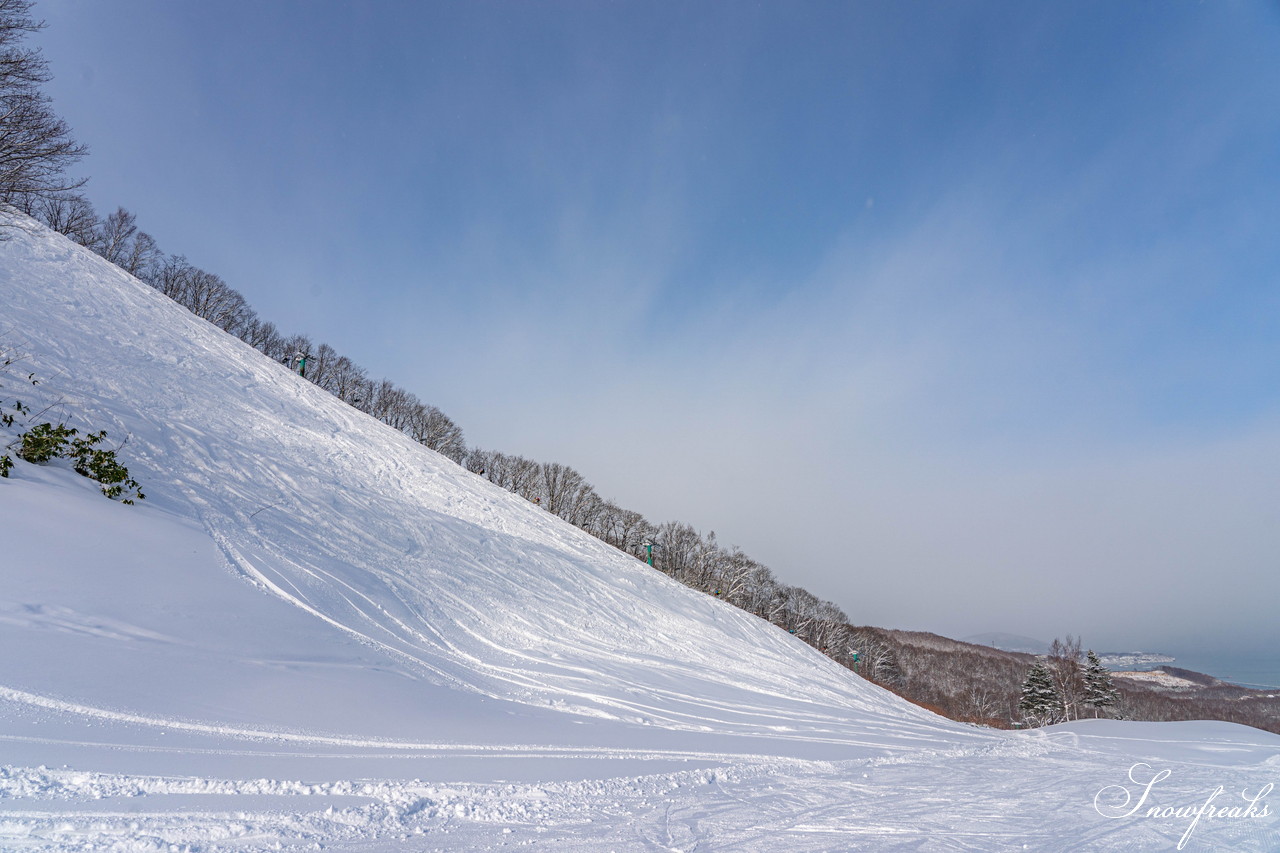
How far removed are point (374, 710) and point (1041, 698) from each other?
55.3 m

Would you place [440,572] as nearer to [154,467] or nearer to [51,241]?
[154,467]

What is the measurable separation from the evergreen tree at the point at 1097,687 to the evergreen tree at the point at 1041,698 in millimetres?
2893

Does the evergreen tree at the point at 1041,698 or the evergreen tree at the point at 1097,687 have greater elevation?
the evergreen tree at the point at 1097,687

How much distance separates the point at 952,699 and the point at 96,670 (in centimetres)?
9480

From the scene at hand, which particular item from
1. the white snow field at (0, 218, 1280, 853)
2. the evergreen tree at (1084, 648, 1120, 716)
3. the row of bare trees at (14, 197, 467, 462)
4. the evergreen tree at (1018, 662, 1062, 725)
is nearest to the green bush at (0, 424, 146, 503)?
the white snow field at (0, 218, 1280, 853)

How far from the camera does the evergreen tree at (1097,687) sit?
3844 cm

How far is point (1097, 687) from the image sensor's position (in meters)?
38.8

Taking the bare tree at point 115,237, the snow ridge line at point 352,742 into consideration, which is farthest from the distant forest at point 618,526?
the snow ridge line at point 352,742

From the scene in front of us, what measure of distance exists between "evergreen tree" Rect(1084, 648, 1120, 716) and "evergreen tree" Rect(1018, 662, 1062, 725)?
9.49ft

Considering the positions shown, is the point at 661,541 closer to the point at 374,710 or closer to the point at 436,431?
the point at 436,431

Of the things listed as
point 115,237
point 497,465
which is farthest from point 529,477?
point 115,237

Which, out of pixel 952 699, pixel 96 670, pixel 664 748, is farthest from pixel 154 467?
pixel 952 699

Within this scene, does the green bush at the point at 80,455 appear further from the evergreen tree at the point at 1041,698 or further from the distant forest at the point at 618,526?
the evergreen tree at the point at 1041,698

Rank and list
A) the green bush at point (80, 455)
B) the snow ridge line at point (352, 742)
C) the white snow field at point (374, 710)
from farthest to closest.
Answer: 1. the green bush at point (80, 455)
2. the snow ridge line at point (352, 742)
3. the white snow field at point (374, 710)
